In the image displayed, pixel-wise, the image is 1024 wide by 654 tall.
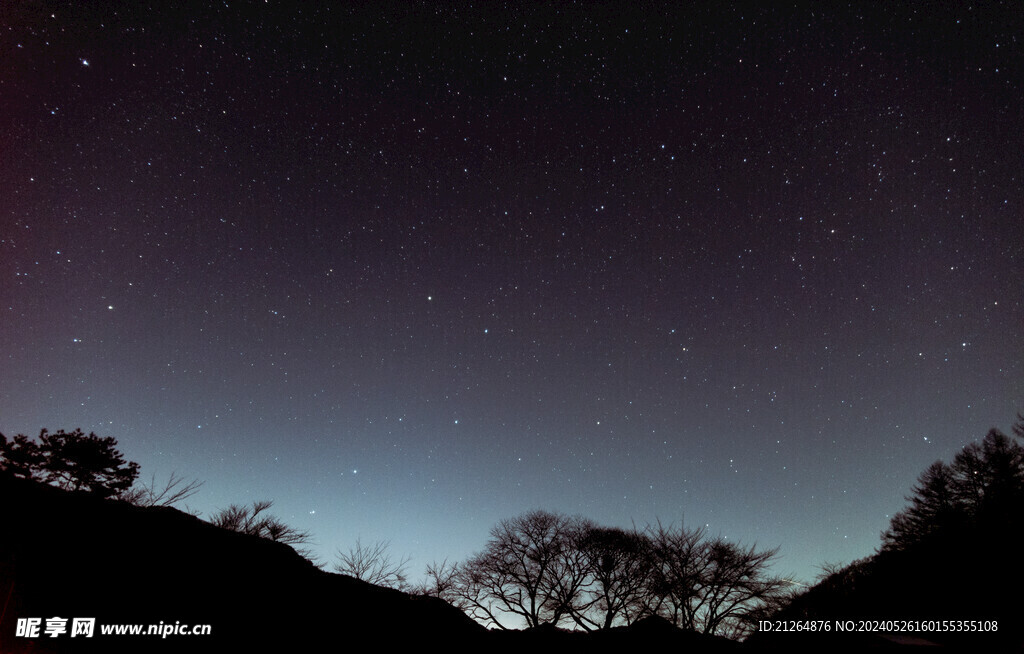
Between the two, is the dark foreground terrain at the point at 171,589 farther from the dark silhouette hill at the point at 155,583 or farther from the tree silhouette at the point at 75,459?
the tree silhouette at the point at 75,459

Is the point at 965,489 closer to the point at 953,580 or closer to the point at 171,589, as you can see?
the point at 953,580

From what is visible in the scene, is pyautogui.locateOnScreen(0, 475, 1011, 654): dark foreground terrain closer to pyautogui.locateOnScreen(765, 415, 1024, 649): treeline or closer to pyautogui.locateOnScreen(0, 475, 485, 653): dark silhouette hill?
pyautogui.locateOnScreen(0, 475, 485, 653): dark silhouette hill

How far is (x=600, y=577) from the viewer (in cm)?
2750

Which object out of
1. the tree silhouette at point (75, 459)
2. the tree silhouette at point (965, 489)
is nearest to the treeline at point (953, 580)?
the tree silhouette at point (965, 489)

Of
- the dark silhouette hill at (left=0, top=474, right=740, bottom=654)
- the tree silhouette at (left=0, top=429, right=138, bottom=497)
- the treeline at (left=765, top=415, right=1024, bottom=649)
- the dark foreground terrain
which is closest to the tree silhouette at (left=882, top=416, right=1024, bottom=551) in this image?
the treeline at (left=765, top=415, right=1024, bottom=649)

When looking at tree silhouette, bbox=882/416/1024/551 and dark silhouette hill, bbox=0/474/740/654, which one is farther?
tree silhouette, bbox=882/416/1024/551

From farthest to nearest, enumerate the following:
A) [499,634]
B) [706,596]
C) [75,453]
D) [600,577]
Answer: [600,577] < [706,596] < [75,453] < [499,634]

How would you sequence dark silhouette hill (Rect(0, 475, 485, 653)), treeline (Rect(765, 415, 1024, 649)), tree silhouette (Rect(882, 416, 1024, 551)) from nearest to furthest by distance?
dark silhouette hill (Rect(0, 475, 485, 653)) → treeline (Rect(765, 415, 1024, 649)) → tree silhouette (Rect(882, 416, 1024, 551))

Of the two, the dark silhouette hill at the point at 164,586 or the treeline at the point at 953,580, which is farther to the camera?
the treeline at the point at 953,580

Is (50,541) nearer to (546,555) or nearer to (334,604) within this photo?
(334,604)

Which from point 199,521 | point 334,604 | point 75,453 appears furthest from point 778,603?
point 75,453

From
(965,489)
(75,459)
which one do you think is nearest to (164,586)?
(75,459)

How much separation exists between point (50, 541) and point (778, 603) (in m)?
29.6

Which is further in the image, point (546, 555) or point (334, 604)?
point (546, 555)
